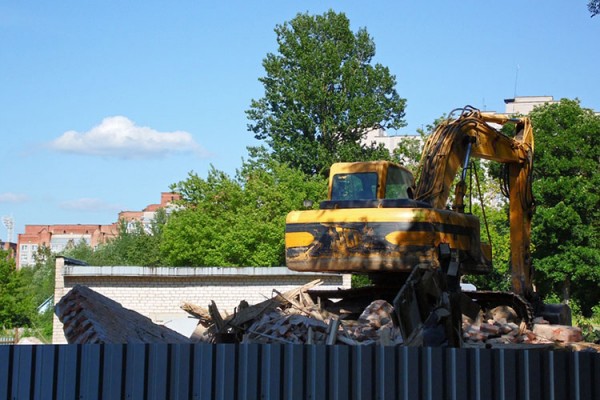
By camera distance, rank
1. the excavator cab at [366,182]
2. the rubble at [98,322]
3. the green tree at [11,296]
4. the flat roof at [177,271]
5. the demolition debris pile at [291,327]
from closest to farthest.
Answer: the rubble at [98,322] < the demolition debris pile at [291,327] < the excavator cab at [366,182] < the flat roof at [177,271] < the green tree at [11,296]

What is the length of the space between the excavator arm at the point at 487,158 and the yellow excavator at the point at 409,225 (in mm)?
18

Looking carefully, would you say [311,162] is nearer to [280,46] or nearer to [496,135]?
[280,46]

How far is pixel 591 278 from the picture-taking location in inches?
1934

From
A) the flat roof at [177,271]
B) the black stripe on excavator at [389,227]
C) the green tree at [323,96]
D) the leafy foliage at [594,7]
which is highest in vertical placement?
the green tree at [323,96]

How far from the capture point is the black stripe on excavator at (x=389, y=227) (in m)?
14.2

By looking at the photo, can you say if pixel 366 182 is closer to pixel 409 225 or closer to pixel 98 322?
pixel 409 225

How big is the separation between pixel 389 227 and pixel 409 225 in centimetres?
32

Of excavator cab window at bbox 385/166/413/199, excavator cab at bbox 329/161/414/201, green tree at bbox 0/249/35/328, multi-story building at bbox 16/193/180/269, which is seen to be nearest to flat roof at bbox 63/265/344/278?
excavator cab window at bbox 385/166/413/199

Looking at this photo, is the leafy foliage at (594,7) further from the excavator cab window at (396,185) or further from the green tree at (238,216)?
the green tree at (238,216)

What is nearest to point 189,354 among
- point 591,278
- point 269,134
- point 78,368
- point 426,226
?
point 78,368

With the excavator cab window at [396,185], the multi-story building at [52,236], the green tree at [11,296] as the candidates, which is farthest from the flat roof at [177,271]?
the multi-story building at [52,236]

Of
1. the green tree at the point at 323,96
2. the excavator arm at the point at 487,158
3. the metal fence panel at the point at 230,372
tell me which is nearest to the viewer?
the metal fence panel at the point at 230,372

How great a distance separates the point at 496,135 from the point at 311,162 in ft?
133

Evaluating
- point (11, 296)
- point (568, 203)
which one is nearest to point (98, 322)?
point (11, 296)
